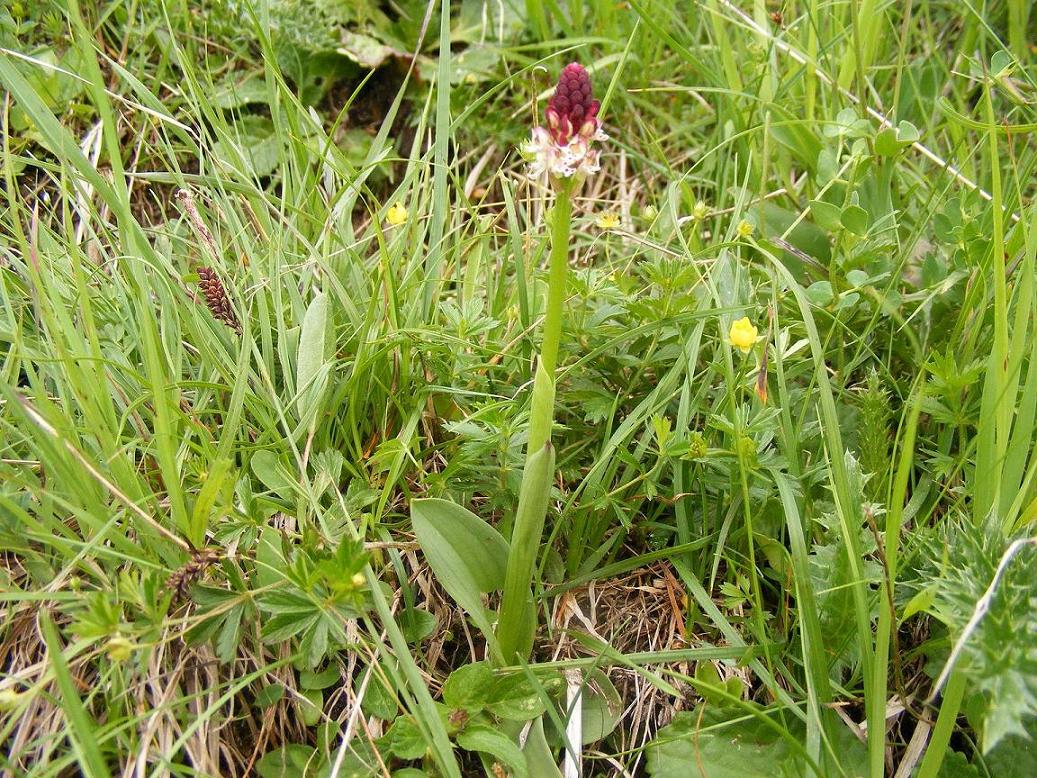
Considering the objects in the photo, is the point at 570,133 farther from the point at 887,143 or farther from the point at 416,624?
the point at 887,143

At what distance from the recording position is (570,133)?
1.24 m

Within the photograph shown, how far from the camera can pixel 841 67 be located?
101 inches

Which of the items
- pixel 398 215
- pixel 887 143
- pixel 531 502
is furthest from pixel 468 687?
pixel 887 143

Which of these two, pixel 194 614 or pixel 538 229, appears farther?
pixel 538 229

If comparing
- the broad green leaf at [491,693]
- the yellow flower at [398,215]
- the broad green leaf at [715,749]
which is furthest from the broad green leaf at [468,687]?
the yellow flower at [398,215]

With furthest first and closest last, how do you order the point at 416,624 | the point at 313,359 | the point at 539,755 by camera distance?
the point at 313,359 < the point at 416,624 < the point at 539,755

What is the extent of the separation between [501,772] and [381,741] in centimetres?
23

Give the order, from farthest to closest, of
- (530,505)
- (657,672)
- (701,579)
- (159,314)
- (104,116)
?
1. (159,314)
2. (701,579)
3. (657,672)
4. (104,116)
5. (530,505)

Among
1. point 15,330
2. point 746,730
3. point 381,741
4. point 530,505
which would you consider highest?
point 15,330

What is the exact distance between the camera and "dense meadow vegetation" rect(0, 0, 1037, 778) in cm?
142

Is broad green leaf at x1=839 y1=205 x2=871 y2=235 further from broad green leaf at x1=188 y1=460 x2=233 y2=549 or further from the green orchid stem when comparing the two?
broad green leaf at x1=188 y1=460 x2=233 y2=549

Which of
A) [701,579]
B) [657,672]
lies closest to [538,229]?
[701,579]

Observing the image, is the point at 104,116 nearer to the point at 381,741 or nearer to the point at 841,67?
the point at 381,741

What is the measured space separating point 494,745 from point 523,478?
0.48 metres
